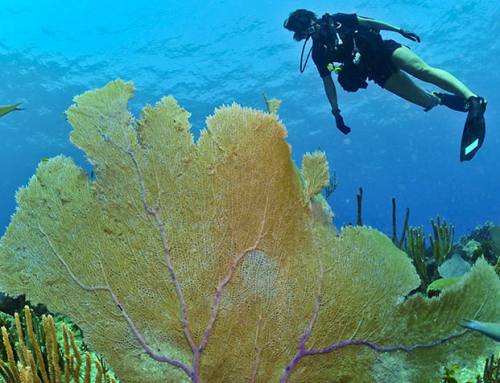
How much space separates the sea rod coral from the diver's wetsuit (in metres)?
4.59

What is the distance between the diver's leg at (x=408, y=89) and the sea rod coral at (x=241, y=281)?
5078 mm

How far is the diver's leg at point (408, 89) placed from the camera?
22.8ft

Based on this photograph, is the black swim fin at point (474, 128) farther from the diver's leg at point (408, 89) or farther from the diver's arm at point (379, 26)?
the diver's arm at point (379, 26)

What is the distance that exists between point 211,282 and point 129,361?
2.24 ft

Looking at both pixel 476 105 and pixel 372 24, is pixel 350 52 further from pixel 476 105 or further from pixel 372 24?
pixel 476 105

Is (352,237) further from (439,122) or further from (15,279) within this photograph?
(439,122)

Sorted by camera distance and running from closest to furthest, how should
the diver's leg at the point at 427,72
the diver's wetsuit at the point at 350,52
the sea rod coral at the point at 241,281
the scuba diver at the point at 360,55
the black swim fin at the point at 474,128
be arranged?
the sea rod coral at the point at 241,281 → the black swim fin at the point at 474,128 → the diver's leg at the point at 427,72 → the scuba diver at the point at 360,55 → the diver's wetsuit at the point at 350,52

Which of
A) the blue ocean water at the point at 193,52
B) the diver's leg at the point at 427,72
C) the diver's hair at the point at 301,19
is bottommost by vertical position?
the diver's leg at the point at 427,72

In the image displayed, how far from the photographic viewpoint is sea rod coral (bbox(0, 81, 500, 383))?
2418 mm

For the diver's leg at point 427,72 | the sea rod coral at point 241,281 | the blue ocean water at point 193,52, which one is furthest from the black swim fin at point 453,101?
the blue ocean water at point 193,52

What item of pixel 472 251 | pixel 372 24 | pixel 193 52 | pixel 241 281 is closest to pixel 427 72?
pixel 372 24

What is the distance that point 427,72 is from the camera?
635cm

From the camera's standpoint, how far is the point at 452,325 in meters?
2.47

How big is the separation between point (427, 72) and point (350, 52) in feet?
3.96
